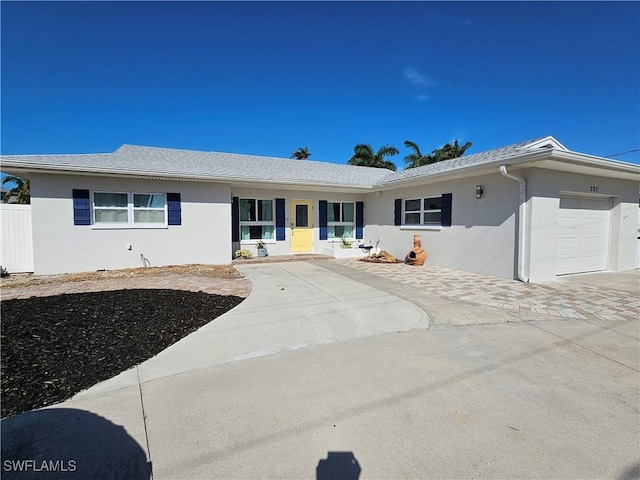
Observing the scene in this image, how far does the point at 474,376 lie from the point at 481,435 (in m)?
0.95

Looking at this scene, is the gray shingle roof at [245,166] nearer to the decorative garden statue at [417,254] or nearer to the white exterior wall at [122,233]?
the white exterior wall at [122,233]

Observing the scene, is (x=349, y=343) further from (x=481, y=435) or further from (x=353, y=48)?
(x=353, y=48)

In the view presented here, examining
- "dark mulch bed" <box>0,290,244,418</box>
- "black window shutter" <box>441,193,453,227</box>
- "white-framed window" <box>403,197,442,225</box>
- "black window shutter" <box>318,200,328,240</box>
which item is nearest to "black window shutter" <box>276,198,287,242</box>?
"black window shutter" <box>318,200,328,240</box>

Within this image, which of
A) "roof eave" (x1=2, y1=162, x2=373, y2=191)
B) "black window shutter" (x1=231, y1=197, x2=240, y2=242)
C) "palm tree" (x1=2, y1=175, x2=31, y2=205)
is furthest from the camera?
"palm tree" (x1=2, y1=175, x2=31, y2=205)

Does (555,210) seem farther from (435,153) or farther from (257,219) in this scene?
(435,153)

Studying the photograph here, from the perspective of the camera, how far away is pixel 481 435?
219cm

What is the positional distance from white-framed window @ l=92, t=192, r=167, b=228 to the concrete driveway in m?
7.05

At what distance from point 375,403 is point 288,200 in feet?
35.5

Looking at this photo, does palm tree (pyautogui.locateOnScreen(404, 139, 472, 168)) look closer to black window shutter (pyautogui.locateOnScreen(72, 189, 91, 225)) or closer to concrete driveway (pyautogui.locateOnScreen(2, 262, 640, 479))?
concrete driveway (pyautogui.locateOnScreen(2, 262, 640, 479))

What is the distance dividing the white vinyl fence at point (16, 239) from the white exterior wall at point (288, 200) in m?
6.07

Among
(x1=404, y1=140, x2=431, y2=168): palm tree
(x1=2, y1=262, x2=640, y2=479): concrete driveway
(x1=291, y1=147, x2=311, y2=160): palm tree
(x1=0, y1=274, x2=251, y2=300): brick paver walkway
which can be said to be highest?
(x1=291, y1=147, x2=311, y2=160): palm tree

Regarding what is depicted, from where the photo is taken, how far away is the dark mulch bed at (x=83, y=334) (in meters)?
2.86

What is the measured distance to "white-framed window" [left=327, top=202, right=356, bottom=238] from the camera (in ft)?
45.4

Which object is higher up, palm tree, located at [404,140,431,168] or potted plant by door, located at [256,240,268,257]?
palm tree, located at [404,140,431,168]
